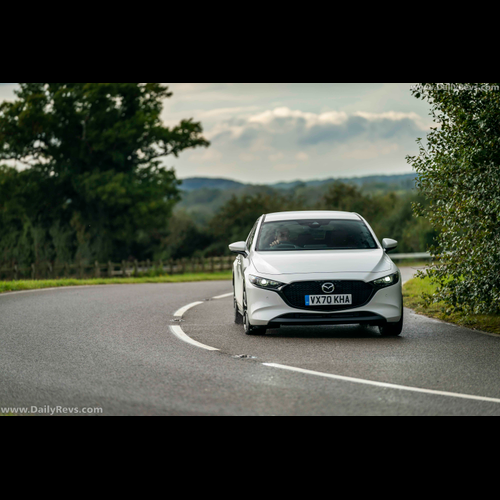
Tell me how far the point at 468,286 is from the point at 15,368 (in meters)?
6.81

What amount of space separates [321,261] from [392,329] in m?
1.36

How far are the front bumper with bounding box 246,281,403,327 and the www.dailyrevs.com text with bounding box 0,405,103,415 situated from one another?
14.0 ft

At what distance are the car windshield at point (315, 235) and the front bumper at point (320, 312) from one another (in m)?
1.21

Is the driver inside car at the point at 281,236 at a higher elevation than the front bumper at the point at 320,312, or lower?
higher

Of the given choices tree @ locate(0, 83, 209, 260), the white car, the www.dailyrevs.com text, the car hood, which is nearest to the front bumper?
the white car

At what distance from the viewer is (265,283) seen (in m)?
10.3

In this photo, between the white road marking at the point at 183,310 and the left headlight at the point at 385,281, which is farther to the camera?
the white road marking at the point at 183,310

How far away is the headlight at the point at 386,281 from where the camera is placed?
10.2 meters

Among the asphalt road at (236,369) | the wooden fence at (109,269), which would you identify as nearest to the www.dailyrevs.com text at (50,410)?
the asphalt road at (236,369)

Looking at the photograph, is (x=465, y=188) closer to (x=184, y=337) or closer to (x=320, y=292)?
(x=320, y=292)

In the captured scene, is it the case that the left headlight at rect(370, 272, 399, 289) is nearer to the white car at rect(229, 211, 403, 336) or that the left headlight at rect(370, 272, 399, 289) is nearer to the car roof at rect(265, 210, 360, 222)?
the white car at rect(229, 211, 403, 336)

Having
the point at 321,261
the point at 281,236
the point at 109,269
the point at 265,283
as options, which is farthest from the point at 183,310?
the point at 109,269

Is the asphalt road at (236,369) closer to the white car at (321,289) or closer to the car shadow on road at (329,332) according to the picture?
the car shadow on road at (329,332)
